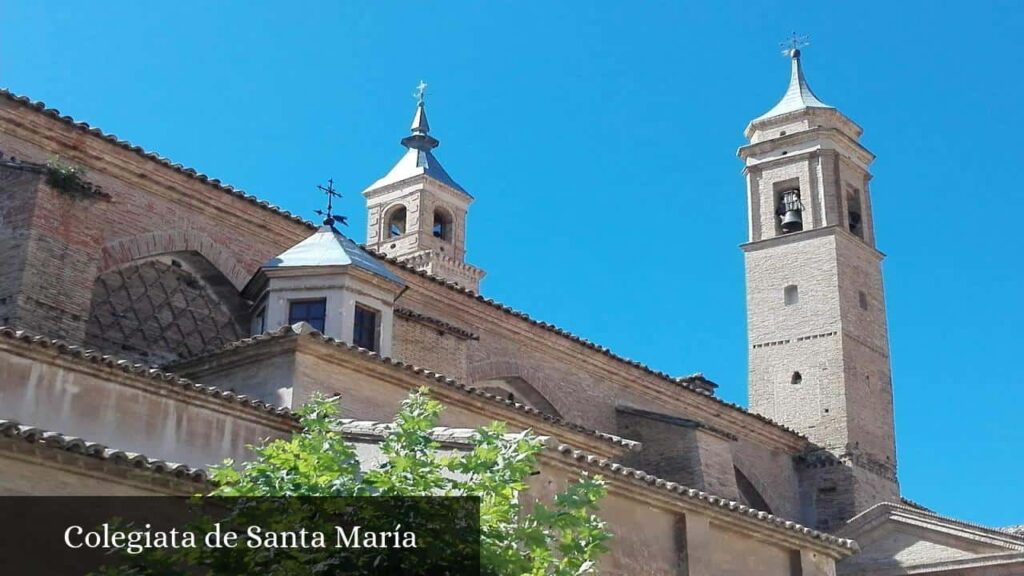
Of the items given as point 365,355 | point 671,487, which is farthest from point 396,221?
point 671,487

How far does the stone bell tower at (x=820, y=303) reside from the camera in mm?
25625

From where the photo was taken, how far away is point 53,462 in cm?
960

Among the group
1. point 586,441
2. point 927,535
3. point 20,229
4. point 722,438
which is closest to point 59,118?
point 20,229

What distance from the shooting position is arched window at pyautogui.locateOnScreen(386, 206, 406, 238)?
1458 inches

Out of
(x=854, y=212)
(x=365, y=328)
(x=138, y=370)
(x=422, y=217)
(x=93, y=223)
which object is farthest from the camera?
(x=422, y=217)

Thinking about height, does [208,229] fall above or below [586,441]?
above

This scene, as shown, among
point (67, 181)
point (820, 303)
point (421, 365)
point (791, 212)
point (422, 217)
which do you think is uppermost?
point (422, 217)

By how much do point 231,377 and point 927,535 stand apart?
11045mm

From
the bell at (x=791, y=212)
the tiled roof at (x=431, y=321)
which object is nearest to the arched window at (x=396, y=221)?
the bell at (x=791, y=212)

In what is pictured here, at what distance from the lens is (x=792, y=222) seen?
27984 millimetres

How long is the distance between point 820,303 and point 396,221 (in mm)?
13598

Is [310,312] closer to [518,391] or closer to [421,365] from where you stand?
[421,365]

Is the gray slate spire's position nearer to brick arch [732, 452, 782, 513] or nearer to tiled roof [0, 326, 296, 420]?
brick arch [732, 452, 782, 513]

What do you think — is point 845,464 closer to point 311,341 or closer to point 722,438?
point 722,438
